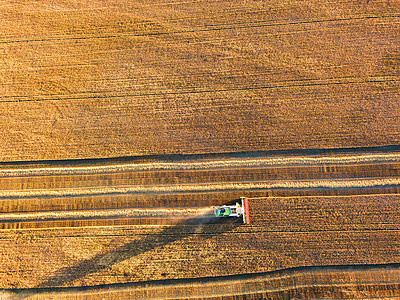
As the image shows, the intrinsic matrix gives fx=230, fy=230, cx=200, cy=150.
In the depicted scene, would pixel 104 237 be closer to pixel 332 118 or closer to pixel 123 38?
pixel 123 38

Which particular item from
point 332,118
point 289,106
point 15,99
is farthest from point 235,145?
point 15,99

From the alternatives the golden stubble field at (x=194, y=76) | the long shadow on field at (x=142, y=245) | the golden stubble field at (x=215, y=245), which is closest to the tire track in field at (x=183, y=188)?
the golden stubble field at (x=215, y=245)

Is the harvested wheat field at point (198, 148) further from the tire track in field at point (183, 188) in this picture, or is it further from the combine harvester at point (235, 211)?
the combine harvester at point (235, 211)

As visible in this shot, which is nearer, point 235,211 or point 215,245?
point 235,211

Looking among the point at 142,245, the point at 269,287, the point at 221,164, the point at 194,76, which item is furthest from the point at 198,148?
the point at 269,287

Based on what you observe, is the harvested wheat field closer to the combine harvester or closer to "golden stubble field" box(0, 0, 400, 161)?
"golden stubble field" box(0, 0, 400, 161)

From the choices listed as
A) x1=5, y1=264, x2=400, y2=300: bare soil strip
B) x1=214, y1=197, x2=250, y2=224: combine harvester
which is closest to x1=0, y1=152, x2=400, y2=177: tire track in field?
x1=214, y1=197, x2=250, y2=224: combine harvester

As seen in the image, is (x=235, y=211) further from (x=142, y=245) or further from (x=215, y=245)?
(x=142, y=245)
